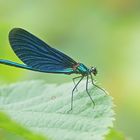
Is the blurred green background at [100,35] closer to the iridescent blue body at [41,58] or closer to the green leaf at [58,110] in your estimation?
the iridescent blue body at [41,58]

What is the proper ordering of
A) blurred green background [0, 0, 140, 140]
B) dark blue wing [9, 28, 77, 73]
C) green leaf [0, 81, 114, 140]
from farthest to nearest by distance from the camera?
blurred green background [0, 0, 140, 140] < dark blue wing [9, 28, 77, 73] < green leaf [0, 81, 114, 140]

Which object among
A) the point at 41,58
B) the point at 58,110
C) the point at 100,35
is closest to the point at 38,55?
the point at 41,58

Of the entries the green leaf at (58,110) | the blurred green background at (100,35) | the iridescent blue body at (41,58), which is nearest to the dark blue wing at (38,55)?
the iridescent blue body at (41,58)

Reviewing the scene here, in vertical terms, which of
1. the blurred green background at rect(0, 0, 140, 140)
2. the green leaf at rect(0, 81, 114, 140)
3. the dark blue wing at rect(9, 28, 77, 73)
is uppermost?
the blurred green background at rect(0, 0, 140, 140)

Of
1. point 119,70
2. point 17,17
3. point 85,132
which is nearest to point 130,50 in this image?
point 119,70

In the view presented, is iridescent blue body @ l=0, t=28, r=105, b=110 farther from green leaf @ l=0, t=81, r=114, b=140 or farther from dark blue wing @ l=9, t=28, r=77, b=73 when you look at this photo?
green leaf @ l=0, t=81, r=114, b=140

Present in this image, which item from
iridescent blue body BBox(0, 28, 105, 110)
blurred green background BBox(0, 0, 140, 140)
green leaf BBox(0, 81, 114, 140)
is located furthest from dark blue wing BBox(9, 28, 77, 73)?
blurred green background BBox(0, 0, 140, 140)

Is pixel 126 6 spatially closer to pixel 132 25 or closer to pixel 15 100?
pixel 132 25
